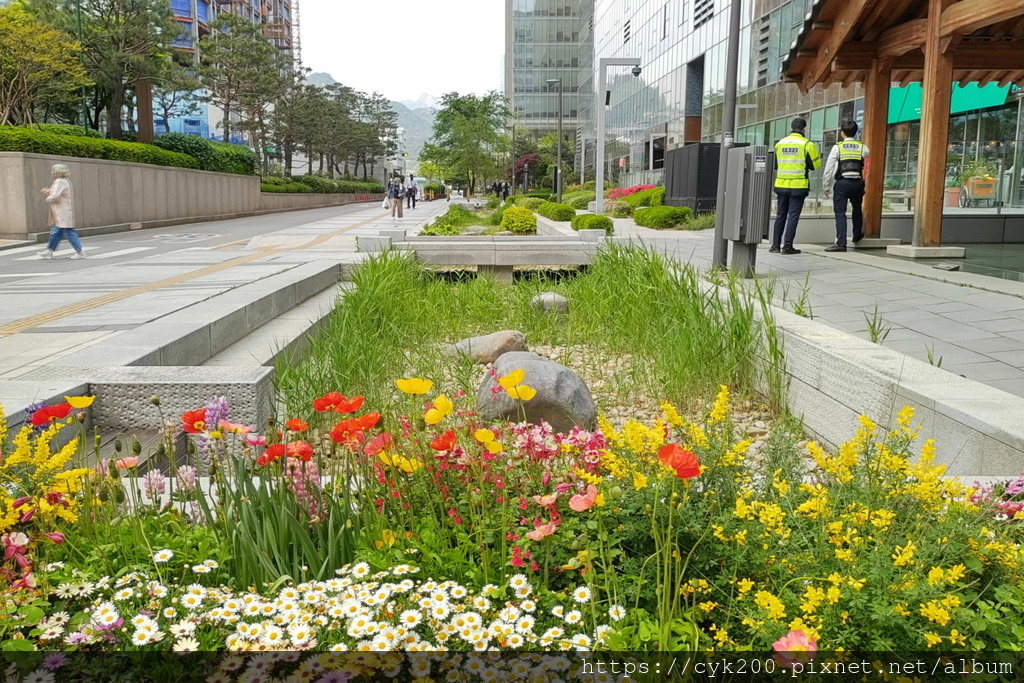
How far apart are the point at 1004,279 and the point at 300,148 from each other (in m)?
75.2

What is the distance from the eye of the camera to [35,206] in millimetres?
23188

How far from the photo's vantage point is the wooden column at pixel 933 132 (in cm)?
1122

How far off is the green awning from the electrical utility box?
856 centimetres

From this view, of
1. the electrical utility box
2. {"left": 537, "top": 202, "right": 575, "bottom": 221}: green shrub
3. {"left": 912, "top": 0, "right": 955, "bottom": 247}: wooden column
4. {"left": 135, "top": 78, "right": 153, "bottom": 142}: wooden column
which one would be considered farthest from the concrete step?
{"left": 135, "top": 78, "right": 153, "bottom": 142}: wooden column

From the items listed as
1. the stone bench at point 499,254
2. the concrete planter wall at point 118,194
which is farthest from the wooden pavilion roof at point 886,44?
the concrete planter wall at point 118,194

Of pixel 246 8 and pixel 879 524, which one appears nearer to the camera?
pixel 879 524

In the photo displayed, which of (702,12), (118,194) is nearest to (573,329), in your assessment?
(118,194)

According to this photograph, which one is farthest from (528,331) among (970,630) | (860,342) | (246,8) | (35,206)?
(246,8)

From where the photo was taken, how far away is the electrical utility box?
890 cm

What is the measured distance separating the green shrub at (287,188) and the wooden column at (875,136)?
3959 cm

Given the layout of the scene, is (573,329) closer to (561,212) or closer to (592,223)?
(592,223)

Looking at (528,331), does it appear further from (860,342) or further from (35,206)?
(35,206)

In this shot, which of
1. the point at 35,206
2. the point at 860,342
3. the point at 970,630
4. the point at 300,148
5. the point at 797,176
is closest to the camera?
the point at 970,630

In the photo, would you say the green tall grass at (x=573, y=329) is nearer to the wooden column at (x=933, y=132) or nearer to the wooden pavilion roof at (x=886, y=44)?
the wooden column at (x=933, y=132)
